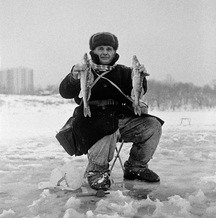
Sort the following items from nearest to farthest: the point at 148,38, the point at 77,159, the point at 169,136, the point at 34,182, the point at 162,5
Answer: the point at 34,182, the point at 77,159, the point at 162,5, the point at 148,38, the point at 169,136

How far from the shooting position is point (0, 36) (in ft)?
10.8

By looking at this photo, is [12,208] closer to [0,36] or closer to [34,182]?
[34,182]

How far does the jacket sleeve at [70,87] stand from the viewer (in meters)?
2.25

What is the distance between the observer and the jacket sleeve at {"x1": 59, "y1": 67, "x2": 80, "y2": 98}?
7.39ft

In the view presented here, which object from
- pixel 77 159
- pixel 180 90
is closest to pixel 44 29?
pixel 77 159

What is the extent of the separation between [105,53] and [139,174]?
0.90 meters

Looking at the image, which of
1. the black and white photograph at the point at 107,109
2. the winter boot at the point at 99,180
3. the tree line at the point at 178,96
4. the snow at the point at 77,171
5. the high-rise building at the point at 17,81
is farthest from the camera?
the tree line at the point at 178,96

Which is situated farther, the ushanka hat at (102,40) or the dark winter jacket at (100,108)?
the ushanka hat at (102,40)

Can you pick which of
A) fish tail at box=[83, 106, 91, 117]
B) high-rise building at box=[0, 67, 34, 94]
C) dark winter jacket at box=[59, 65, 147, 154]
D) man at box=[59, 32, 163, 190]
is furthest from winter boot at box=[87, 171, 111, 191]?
high-rise building at box=[0, 67, 34, 94]

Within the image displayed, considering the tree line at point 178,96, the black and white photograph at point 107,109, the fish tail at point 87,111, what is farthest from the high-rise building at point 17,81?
the fish tail at point 87,111

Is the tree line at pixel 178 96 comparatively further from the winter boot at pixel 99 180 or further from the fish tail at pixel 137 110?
the winter boot at pixel 99 180

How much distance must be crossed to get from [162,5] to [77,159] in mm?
1746

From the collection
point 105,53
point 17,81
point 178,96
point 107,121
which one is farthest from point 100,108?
point 178,96

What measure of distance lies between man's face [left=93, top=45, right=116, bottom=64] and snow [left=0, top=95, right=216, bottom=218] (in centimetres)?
78
